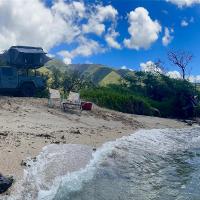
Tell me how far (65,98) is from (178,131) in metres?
7.62

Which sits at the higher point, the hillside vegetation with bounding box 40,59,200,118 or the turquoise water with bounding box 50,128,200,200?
the hillside vegetation with bounding box 40,59,200,118

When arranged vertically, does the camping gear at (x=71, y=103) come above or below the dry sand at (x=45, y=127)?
above

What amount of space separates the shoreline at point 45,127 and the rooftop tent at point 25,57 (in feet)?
16.0

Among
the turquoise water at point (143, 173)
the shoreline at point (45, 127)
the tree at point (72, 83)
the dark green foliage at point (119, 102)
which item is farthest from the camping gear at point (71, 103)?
the tree at point (72, 83)

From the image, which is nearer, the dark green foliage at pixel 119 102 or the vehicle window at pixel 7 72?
the vehicle window at pixel 7 72

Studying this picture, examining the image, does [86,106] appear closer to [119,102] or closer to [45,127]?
[119,102]

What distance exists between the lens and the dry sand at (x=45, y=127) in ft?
39.0

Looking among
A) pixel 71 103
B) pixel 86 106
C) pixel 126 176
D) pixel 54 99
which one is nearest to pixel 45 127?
pixel 126 176

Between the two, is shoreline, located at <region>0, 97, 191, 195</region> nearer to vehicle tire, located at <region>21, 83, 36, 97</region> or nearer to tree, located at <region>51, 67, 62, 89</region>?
vehicle tire, located at <region>21, 83, 36, 97</region>

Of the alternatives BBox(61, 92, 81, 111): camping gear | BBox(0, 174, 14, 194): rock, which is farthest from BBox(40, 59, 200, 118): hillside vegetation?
BBox(0, 174, 14, 194): rock

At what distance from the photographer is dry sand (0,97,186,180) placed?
11.9 meters

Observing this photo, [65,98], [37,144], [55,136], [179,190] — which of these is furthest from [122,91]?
[179,190]

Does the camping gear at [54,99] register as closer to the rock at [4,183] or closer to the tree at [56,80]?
the tree at [56,80]

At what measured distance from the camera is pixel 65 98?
26328mm
